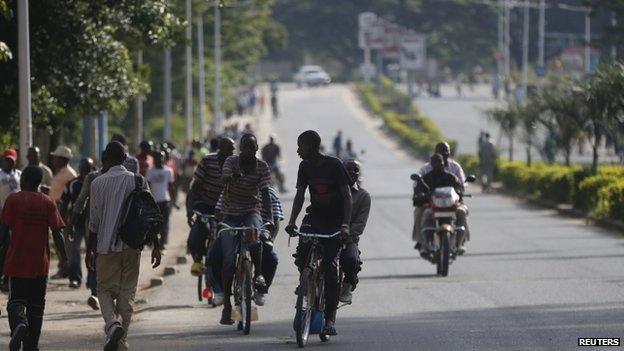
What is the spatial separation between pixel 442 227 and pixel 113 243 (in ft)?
28.8

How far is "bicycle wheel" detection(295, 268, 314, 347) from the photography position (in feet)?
42.4

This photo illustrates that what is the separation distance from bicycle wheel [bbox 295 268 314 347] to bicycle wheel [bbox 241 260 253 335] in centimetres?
92

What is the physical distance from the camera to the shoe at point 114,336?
489 inches

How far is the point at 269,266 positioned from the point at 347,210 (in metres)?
1.61

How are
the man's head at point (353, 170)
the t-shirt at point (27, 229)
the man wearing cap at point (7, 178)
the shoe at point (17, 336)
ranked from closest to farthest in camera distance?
the shoe at point (17, 336), the t-shirt at point (27, 229), the man's head at point (353, 170), the man wearing cap at point (7, 178)

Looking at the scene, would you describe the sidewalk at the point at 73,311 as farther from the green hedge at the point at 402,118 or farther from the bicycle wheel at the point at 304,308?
the green hedge at the point at 402,118

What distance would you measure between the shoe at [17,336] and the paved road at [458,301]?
1.47 meters

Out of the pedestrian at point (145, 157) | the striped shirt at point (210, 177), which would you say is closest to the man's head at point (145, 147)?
the pedestrian at point (145, 157)

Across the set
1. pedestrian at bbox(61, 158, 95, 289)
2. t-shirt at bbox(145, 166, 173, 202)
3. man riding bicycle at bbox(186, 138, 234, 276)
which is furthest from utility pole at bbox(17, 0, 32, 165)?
man riding bicycle at bbox(186, 138, 234, 276)

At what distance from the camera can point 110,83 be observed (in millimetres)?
25516

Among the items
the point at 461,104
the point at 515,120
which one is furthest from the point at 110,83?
the point at 461,104

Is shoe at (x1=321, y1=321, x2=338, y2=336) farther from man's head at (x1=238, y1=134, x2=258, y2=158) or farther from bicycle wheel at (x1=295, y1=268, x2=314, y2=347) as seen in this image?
man's head at (x1=238, y1=134, x2=258, y2=158)

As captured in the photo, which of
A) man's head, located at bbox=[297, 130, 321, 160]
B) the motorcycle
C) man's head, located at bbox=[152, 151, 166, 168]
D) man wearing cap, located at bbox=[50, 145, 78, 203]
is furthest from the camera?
man's head, located at bbox=[152, 151, 166, 168]

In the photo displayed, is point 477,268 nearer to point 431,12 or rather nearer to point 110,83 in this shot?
point 110,83
